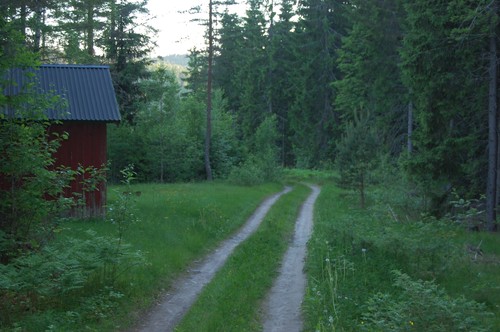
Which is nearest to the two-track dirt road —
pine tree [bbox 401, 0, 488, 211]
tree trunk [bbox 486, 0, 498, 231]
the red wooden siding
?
the red wooden siding

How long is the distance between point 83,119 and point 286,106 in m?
42.1

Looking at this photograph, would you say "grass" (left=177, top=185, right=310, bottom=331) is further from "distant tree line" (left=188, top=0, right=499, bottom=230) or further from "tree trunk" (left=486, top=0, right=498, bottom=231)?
"tree trunk" (left=486, top=0, right=498, bottom=231)

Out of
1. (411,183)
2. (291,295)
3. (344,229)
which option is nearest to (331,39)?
(411,183)

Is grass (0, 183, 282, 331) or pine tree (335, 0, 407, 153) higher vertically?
pine tree (335, 0, 407, 153)

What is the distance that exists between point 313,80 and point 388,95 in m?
19.1

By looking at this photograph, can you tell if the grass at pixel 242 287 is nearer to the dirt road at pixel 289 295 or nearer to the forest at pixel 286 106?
the dirt road at pixel 289 295

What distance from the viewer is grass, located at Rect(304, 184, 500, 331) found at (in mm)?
6523

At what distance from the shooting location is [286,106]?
56.6m

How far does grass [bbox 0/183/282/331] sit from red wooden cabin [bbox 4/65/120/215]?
141cm

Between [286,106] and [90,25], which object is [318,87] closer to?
[286,106]

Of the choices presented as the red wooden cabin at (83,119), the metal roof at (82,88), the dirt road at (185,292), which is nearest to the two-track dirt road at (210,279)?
the dirt road at (185,292)

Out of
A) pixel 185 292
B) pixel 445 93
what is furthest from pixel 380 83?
pixel 185 292

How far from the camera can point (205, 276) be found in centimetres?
1109

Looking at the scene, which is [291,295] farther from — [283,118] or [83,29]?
[283,118]
